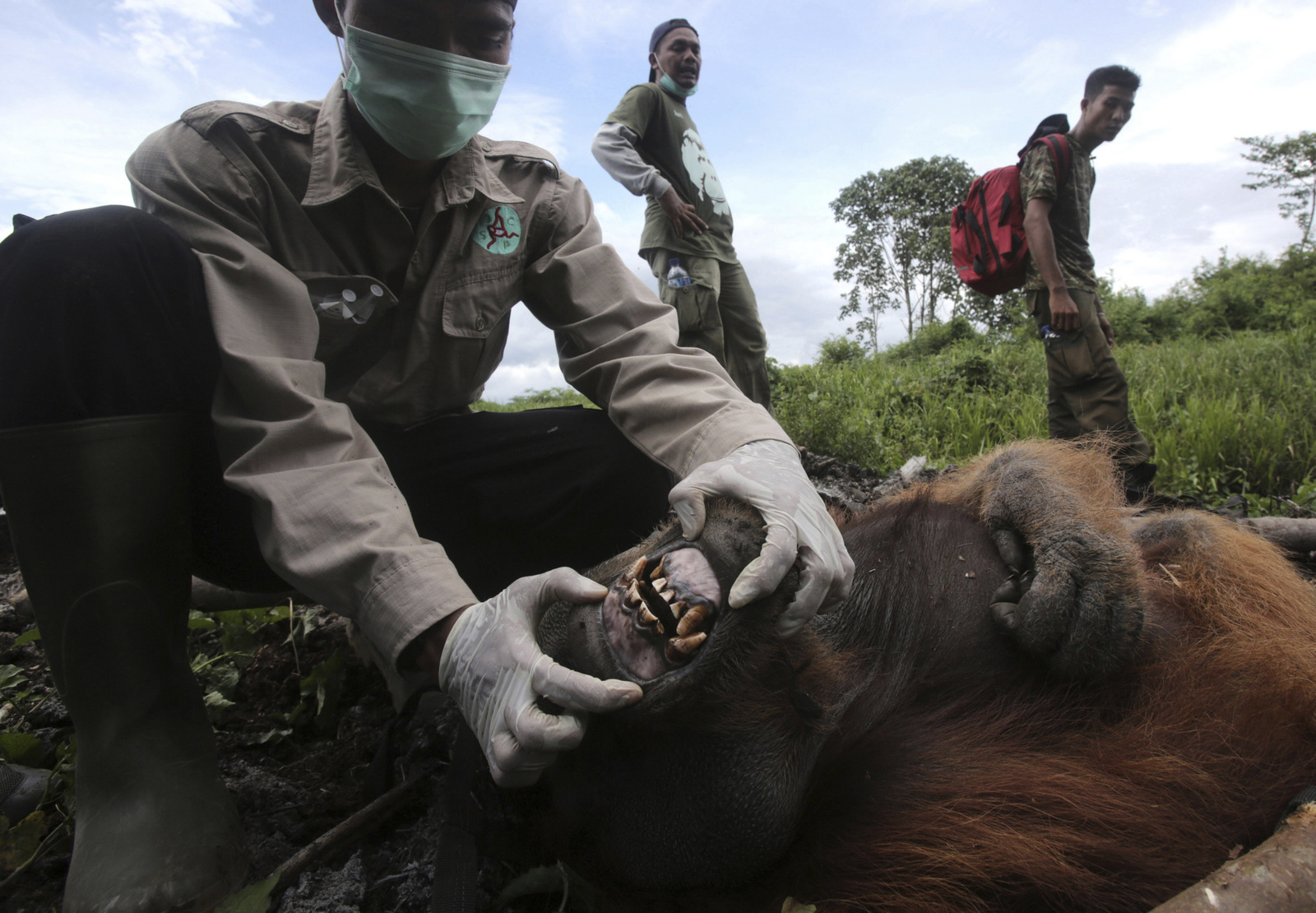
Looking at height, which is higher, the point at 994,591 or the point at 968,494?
the point at 968,494

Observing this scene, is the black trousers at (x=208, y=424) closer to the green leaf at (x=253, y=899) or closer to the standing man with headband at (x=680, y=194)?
the green leaf at (x=253, y=899)

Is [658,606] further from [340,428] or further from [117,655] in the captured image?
[117,655]

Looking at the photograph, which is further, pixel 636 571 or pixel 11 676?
pixel 11 676

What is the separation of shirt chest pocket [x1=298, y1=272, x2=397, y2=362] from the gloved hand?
0.88 m

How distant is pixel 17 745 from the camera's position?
4.78ft

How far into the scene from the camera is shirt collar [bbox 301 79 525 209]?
1578 millimetres

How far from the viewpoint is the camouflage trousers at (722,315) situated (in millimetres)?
4383

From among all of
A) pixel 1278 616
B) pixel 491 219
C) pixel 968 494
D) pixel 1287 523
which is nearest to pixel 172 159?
pixel 491 219

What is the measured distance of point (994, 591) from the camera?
1458 millimetres

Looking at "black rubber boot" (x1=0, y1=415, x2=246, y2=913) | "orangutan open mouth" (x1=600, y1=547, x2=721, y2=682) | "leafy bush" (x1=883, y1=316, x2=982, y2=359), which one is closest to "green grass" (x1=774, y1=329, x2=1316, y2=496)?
"orangutan open mouth" (x1=600, y1=547, x2=721, y2=682)

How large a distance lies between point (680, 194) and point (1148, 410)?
3.23 m

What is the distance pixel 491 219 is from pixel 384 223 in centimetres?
25

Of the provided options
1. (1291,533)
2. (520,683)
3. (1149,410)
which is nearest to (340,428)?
(520,683)

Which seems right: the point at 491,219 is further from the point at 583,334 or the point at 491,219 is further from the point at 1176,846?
the point at 1176,846
